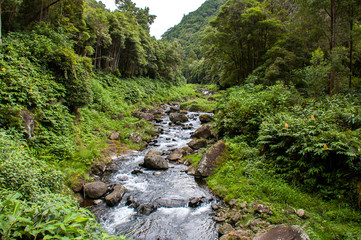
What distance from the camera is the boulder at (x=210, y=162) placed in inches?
330

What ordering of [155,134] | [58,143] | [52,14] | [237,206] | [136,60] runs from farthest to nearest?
[136,60] < [155,134] < [52,14] < [58,143] < [237,206]

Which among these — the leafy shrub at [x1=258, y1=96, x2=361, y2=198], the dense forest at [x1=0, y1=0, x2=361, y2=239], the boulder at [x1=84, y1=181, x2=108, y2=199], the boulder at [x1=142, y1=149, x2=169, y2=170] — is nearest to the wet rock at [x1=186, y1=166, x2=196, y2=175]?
the dense forest at [x1=0, y1=0, x2=361, y2=239]

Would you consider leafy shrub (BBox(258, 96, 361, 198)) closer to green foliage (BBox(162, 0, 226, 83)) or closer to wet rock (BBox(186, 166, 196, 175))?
wet rock (BBox(186, 166, 196, 175))

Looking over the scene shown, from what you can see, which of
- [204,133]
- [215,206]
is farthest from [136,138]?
[215,206]

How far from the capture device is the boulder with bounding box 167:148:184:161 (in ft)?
34.9

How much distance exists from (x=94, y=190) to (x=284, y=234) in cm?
605

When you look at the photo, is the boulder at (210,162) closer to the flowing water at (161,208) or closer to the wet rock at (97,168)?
the flowing water at (161,208)

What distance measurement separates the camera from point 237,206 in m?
5.95

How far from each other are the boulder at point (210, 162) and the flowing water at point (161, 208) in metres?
0.51

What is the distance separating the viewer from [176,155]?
1085 cm

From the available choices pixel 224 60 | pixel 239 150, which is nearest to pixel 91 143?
pixel 239 150

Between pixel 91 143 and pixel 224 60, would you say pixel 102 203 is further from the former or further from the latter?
pixel 224 60

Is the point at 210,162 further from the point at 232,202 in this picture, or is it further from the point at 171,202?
the point at 171,202

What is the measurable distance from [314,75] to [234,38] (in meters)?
11.8
